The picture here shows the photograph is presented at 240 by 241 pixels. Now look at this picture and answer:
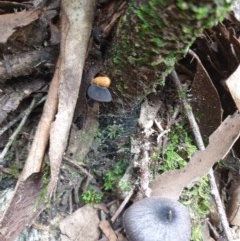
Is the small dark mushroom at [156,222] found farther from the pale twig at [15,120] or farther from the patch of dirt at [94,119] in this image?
the pale twig at [15,120]

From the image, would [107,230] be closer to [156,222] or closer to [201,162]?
[156,222]

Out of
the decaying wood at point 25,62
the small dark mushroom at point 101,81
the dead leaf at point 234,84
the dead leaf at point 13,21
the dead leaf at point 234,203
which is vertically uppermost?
the dead leaf at point 234,84

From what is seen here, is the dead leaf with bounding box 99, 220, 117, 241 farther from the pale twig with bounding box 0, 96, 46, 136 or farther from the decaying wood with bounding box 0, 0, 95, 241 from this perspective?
the pale twig with bounding box 0, 96, 46, 136

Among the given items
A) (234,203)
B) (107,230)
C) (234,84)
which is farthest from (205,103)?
(107,230)

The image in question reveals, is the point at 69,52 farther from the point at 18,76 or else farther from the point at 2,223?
the point at 2,223

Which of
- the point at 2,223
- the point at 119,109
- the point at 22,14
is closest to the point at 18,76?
the point at 22,14

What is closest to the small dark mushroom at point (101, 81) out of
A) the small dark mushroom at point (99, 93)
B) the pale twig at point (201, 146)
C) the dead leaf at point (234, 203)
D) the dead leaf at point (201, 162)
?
the small dark mushroom at point (99, 93)

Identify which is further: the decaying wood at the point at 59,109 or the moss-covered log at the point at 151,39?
the decaying wood at the point at 59,109
